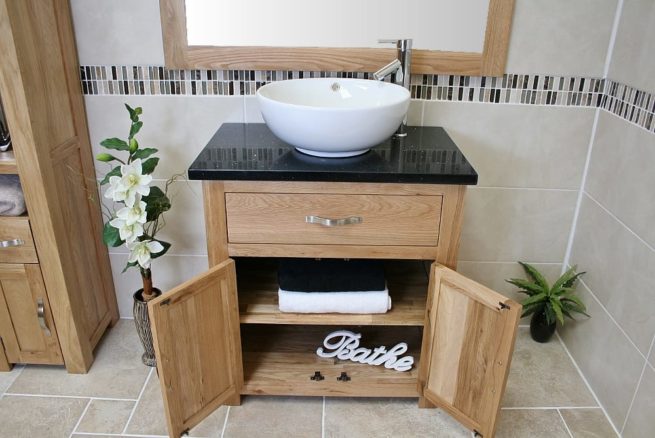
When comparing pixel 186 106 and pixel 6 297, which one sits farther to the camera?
pixel 186 106

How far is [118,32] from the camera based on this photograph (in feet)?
5.65

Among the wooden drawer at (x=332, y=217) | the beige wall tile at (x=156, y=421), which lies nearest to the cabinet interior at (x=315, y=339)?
the beige wall tile at (x=156, y=421)

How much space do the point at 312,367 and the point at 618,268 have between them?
1.04 meters

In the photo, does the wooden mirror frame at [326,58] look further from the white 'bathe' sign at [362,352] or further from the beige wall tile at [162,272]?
the white 'bathe' sign at [362,352]

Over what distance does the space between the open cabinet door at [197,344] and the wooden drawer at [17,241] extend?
2.00 feet

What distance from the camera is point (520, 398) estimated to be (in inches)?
70.4

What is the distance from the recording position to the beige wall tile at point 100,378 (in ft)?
5.80

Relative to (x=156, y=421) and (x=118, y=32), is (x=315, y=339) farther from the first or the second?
(x=118, y=32)

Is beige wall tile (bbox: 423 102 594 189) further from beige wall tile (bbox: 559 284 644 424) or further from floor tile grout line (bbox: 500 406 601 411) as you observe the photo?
floor tile grout line (bbox: 500 406 601 411)

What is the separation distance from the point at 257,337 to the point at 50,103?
1.02m

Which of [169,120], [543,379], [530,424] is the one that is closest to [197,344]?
[169,120]

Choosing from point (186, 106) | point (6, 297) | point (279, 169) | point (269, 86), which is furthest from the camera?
point (186, 106)

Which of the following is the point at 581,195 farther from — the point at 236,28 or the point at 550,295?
the point at 236,28

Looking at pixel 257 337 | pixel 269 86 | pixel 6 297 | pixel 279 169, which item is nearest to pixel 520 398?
pixel 257 337
